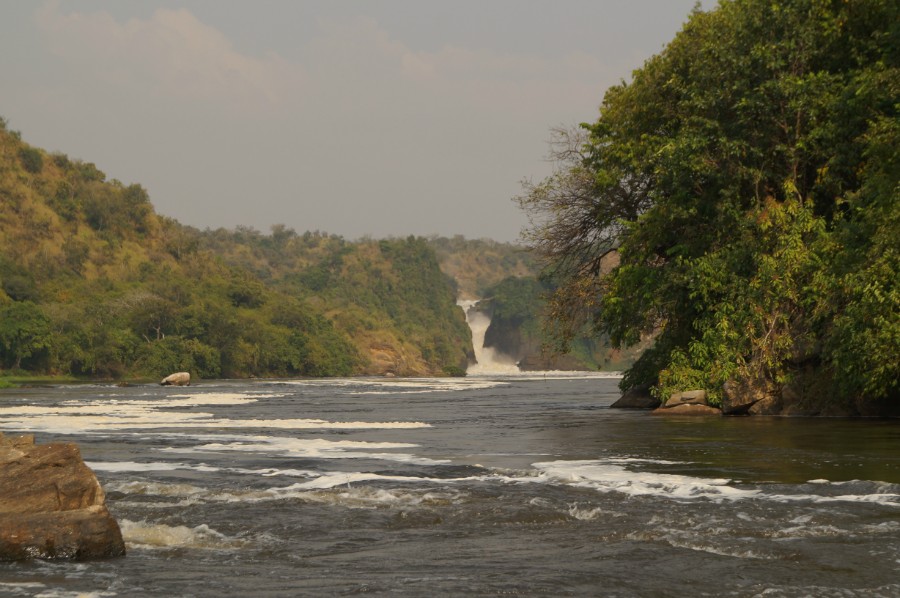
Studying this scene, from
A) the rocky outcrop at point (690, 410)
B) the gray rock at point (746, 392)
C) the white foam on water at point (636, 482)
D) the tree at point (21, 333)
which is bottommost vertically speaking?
the white foam on water at point (636, 482)

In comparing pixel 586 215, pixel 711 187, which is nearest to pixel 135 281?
pixel 586 215

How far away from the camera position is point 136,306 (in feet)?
314

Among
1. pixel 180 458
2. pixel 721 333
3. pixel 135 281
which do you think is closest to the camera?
pixel 180 458

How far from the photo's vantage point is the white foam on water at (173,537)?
9.77m

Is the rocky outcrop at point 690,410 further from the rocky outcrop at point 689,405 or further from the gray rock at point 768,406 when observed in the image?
the gray rock at point 768,406

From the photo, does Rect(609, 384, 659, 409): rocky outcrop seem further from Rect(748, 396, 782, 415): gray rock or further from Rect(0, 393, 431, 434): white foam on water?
Rect(0, 393, 431, 434): white foam on water

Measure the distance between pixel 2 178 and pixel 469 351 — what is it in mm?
78190

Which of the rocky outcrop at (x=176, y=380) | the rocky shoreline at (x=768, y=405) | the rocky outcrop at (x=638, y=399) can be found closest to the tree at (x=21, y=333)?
the rocky outcrop at (x=176, y=380)

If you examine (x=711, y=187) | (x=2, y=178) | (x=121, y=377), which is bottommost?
Answer: (x=121, y=377)

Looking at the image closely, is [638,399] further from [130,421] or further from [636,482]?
[636,482]

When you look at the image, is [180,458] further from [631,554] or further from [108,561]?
[631,554]

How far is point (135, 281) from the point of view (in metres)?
108

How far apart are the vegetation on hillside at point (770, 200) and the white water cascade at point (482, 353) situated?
12993cm

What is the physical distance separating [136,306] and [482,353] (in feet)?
280
